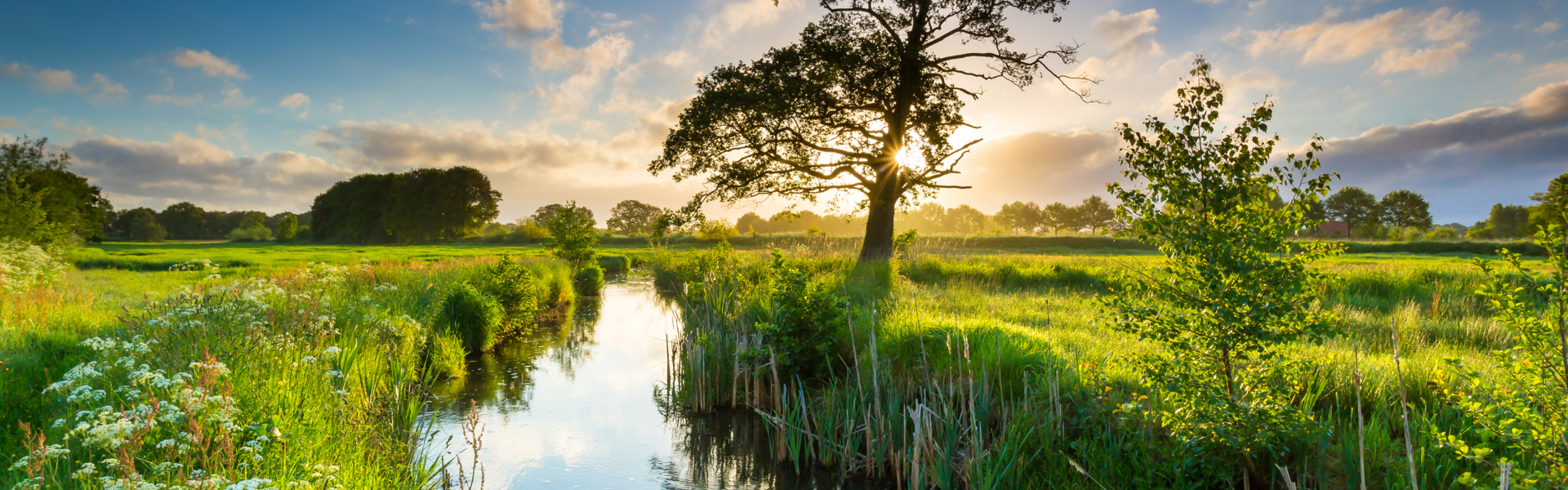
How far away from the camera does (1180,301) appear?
12.6ft

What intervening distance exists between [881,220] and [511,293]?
10.1 metres

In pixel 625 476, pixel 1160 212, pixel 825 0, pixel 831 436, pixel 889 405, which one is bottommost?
pixel 625 476

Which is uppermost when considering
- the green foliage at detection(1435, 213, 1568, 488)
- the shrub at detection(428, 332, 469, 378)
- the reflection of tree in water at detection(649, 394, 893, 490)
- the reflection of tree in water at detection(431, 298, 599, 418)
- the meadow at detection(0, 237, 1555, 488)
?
the green foliage at detection(1435, 213, 1568, 488)

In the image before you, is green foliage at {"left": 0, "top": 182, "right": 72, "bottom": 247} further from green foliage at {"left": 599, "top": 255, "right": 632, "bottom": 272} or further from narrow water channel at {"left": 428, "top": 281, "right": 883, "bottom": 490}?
green foliage at {"left": 599, "top": 255, "right": 632, "bottom": 272}

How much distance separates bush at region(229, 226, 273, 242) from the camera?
87438 millimetres

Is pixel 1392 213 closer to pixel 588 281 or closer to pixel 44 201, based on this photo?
pixel 588 281

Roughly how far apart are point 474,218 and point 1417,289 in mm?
72934

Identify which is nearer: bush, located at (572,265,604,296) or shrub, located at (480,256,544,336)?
shrub, located at (480,256,544,336)

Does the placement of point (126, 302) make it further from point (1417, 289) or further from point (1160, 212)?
point (1417, 289)

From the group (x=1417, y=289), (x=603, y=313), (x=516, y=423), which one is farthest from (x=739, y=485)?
(x=1417, y=289)

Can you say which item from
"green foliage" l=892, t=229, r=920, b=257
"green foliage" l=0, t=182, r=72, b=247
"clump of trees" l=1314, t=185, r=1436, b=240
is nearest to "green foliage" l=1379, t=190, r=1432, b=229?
"clump of trees" l=1314, t=185, r=1436, b=240

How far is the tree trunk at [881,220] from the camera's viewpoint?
1811 cm

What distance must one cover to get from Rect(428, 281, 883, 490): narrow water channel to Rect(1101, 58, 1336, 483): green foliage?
2.93 m

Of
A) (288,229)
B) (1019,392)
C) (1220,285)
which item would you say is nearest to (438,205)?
(288,229)
